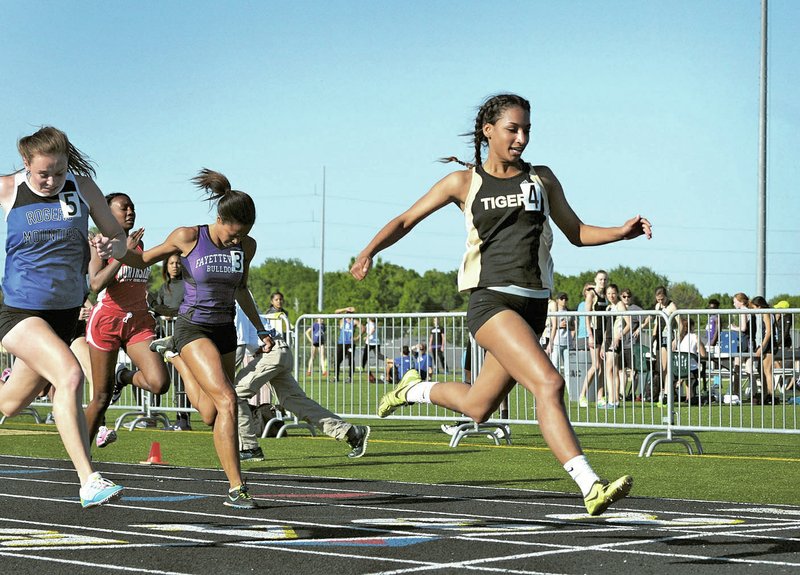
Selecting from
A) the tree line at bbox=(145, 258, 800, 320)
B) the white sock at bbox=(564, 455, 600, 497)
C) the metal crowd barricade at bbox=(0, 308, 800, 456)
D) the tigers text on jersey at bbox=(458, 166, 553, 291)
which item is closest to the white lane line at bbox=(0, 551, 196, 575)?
the white sock at bbox=(564, 455, 600, 497)

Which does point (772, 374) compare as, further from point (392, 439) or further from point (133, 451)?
point (133, 451)

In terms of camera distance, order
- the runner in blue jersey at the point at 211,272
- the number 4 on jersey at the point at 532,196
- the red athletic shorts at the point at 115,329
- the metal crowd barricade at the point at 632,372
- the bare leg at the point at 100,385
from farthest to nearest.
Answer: the metal crowd barricade at the point at 632,372 → the red athletic shorts at the point at 115,329 → the bare leg at the point at 100,385 → the runner in blue jersey at the point at 211,272 → the number 4 on jersey at the point at 532,196

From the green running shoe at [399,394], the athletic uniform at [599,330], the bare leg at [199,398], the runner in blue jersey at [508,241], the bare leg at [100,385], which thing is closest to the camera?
the runner in blue jersey at [508,241]

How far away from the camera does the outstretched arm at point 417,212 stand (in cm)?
700

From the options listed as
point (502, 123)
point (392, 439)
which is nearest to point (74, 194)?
point (502, 123)

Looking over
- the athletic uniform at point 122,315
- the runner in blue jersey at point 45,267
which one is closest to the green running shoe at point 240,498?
the runner in blue jersey at point 45,267

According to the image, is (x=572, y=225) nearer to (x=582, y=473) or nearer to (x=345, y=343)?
(x=582, y=473)

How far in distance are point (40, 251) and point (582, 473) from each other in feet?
10.9

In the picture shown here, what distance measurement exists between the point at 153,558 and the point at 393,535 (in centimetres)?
143

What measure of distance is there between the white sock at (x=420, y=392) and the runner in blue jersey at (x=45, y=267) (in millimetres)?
2313

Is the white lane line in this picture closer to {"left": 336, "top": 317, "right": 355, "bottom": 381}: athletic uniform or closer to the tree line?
{"left": 336, "top": 317, "right": 355, "bottom": 381}: athletic uniform

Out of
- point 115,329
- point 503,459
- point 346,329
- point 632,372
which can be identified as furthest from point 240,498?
point 346,329

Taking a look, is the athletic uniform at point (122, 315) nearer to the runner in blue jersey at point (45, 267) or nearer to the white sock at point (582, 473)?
the runner in blue jersey at point (45, 267)

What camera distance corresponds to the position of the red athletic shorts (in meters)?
10.8
